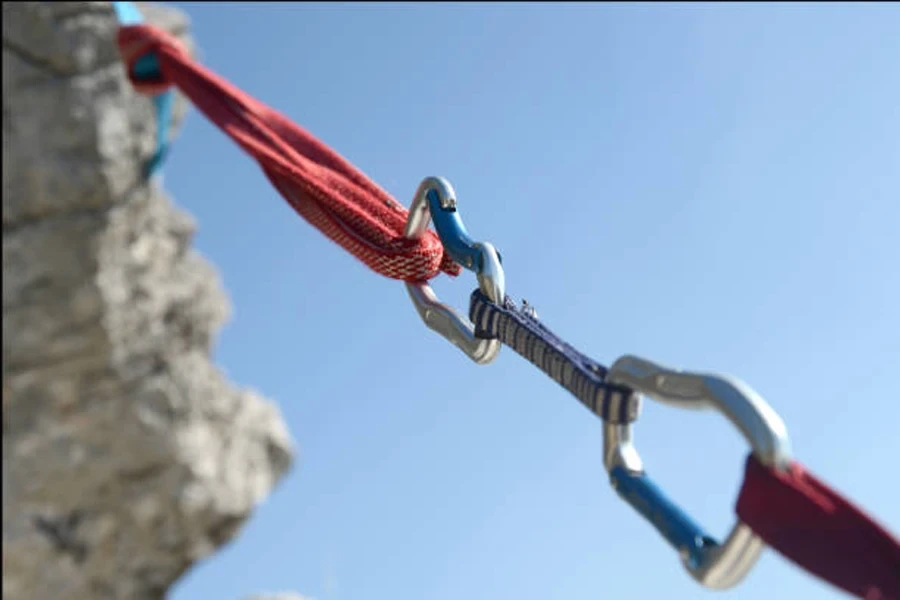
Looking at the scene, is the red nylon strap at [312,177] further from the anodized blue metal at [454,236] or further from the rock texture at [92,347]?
the rock texture at [92,347]

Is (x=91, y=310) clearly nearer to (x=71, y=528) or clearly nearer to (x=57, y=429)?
(x=57, y=429)

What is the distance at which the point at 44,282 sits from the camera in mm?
8375

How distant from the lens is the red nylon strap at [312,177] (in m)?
2.40

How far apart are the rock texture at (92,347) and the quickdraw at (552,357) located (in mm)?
A: 5293

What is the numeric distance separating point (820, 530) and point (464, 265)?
97cm

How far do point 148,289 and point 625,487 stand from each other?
7.70m

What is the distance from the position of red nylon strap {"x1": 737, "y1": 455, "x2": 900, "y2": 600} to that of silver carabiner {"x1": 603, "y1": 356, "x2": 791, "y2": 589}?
23mm

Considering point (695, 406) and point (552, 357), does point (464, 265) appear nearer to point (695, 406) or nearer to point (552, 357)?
point (552, 357)

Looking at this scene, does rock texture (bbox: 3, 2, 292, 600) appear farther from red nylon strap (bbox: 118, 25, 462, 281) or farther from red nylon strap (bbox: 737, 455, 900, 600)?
red nylon strap (bbox: 737, 455, 900, 600)

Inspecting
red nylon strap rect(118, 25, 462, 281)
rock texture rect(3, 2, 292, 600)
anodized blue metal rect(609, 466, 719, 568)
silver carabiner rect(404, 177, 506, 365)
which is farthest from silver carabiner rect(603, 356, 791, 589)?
rock texture rect(3, 2, 292, 600)

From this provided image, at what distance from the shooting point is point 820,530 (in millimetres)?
1289

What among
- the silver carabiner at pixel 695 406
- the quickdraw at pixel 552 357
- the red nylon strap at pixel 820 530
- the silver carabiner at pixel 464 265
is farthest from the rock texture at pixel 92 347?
the red nylon strap at pixel 820 530

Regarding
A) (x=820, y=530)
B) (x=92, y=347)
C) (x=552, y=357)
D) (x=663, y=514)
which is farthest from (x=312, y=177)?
(x=92, y=347)

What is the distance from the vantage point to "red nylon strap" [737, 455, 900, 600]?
125cm
